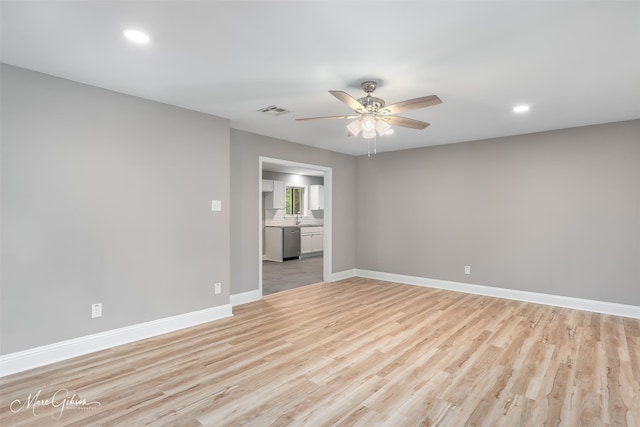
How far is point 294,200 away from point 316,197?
74 cm

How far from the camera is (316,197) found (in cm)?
989

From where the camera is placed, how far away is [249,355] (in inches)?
118

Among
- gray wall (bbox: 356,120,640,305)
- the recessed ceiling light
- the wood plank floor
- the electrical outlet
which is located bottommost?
the wood plank floor

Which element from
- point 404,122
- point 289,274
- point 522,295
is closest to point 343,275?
point 289,274

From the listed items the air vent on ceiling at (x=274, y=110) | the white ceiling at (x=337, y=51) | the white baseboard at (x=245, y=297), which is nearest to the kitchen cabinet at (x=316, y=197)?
the white baseboard at (x=245, y=297)

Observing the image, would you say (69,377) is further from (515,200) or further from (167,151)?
(515,200)

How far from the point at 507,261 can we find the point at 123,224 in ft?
17.2

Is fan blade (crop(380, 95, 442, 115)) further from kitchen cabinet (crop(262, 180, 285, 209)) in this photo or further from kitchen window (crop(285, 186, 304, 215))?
kitchen window (crop(285, 186, 304, 215))

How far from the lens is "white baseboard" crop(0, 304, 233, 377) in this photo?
2.65 meters

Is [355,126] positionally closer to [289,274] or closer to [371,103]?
[371,103]

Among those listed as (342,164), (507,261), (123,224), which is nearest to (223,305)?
(123,224)

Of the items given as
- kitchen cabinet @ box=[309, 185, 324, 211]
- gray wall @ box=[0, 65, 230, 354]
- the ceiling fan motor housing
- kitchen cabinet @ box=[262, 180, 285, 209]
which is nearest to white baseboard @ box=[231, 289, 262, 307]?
gray wall @ box=[0, 65, 230, 354]

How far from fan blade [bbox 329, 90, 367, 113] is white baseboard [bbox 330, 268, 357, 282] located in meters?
3.98

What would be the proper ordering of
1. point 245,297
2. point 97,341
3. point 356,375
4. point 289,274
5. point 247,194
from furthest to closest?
1. point 289,274
2. point 247,194
3. point 245,297
4. point 97,341
5. point 356,375
